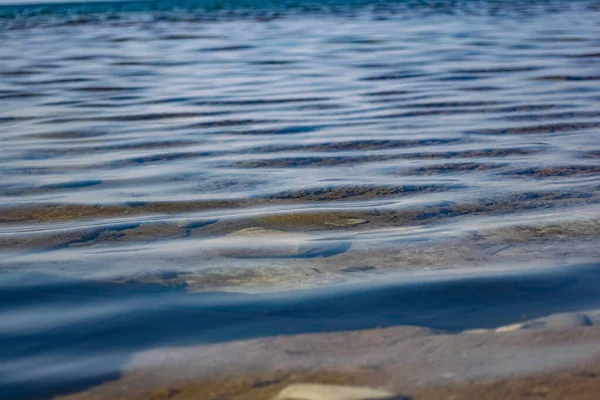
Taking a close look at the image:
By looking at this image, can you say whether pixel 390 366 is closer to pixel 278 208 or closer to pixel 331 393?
pixel 331 393

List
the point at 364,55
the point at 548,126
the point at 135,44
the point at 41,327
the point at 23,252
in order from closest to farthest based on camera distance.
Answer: the point at 41,327, the point at 23,252, the point at 548,126, the point at 364,55, the point at 135,44

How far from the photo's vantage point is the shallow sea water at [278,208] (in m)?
1.76

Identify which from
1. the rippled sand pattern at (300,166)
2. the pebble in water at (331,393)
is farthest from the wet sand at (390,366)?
the rippled sand pattern at (300,166)

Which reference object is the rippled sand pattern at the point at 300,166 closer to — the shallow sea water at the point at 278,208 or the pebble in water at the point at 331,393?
the shallow sea water at the point at 278,208

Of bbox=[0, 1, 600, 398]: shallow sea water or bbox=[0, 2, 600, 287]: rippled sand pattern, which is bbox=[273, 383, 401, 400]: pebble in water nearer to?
bbox=[0, 1, 600, 398]: shallow sea water

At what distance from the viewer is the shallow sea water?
5.77 feet

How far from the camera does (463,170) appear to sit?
10.9 feet

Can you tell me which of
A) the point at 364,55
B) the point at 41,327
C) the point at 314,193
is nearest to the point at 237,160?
the point at 314,193

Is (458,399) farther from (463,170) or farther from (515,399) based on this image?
(463,170)

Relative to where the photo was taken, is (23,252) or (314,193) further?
(314,193)

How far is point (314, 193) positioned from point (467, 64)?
5441 millimetres

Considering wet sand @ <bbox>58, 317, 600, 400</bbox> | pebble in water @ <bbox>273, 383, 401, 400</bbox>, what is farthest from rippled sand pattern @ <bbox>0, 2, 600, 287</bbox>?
pebble in water @ <bbox>273, 383, 401, 400</bbox>

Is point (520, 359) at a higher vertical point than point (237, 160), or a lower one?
higher

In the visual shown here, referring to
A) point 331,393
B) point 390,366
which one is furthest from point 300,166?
point 331,393
